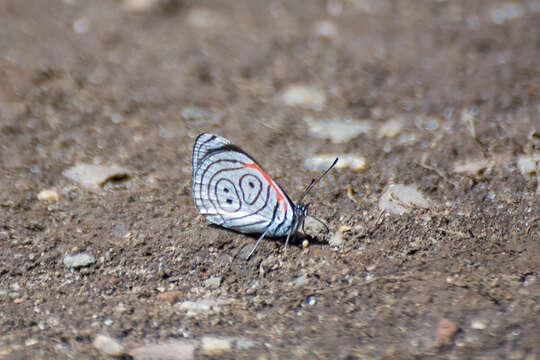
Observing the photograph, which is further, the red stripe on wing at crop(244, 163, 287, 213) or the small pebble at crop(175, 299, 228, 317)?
the red stripe on wing at crop(244, 163, 287, 213)

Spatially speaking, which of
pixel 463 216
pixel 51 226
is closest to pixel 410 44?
pixel 463 216

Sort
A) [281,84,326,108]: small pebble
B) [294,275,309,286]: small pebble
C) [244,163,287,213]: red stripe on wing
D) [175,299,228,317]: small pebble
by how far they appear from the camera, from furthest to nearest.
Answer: [281,84,326,108]: small pebble < [244,163,287,213]: red stripe on wing < [294,275,309,286]: small pebble < [175,299,228,317]: small pebble

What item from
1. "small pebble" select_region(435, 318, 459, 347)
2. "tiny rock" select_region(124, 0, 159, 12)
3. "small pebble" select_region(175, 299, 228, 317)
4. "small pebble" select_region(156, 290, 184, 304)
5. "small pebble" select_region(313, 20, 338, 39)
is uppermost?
"tiny rock" select_region(124, 0, 159, 12)

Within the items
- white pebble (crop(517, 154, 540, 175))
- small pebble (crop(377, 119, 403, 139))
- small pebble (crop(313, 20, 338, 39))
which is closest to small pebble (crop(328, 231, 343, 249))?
small pebble (crop(377, 119, 403, 139))

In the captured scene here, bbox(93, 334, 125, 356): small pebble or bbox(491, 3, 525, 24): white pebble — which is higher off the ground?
bbox(491, 3, 525, 24): white pebble

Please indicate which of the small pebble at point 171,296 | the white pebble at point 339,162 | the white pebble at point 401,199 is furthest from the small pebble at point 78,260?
the white pebble at point 401,199

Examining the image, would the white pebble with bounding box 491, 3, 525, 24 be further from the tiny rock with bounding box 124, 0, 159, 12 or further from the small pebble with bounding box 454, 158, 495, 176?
the tiny rock with bounding box 124, 0, 159, 12
